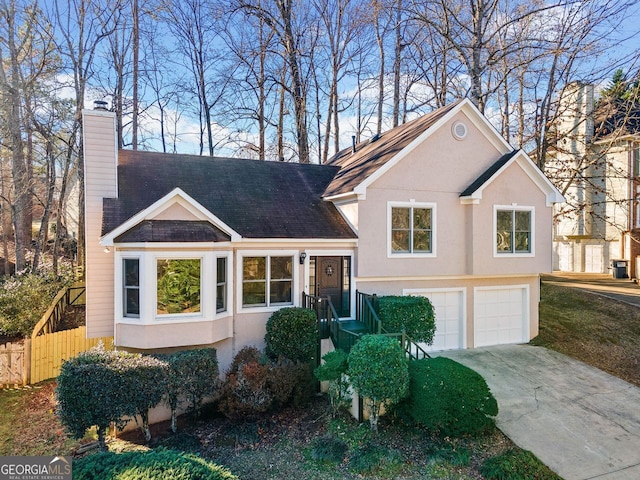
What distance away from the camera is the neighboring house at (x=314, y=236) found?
9078 millimetres

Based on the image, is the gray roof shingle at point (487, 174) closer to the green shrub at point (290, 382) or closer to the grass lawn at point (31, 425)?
the green shrub at point (290, 382)

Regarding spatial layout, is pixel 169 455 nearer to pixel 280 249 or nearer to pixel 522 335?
pixel 280 249

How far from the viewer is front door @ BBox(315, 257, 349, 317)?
433 inches

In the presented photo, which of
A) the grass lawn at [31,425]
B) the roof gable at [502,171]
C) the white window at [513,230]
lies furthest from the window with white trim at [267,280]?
the white window at [513,230]

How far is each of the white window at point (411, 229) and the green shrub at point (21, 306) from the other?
466 inches

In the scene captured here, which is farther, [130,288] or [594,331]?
[594,331]

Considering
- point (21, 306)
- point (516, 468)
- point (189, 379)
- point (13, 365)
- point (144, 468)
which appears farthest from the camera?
point (21, 306)

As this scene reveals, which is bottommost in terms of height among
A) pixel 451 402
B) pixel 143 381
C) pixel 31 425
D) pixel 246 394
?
pixel 31 425

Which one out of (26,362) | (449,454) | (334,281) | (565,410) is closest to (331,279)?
(334,281)

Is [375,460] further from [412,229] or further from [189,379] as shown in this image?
[412,229]

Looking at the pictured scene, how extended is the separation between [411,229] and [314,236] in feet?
9.82

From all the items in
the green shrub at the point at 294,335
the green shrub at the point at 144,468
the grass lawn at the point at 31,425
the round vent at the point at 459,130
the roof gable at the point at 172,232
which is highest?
the round vent at the point at 459,130

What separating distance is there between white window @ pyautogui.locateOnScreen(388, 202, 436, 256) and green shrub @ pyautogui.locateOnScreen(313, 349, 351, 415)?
4107mm

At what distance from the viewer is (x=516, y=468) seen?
652 centimetres
